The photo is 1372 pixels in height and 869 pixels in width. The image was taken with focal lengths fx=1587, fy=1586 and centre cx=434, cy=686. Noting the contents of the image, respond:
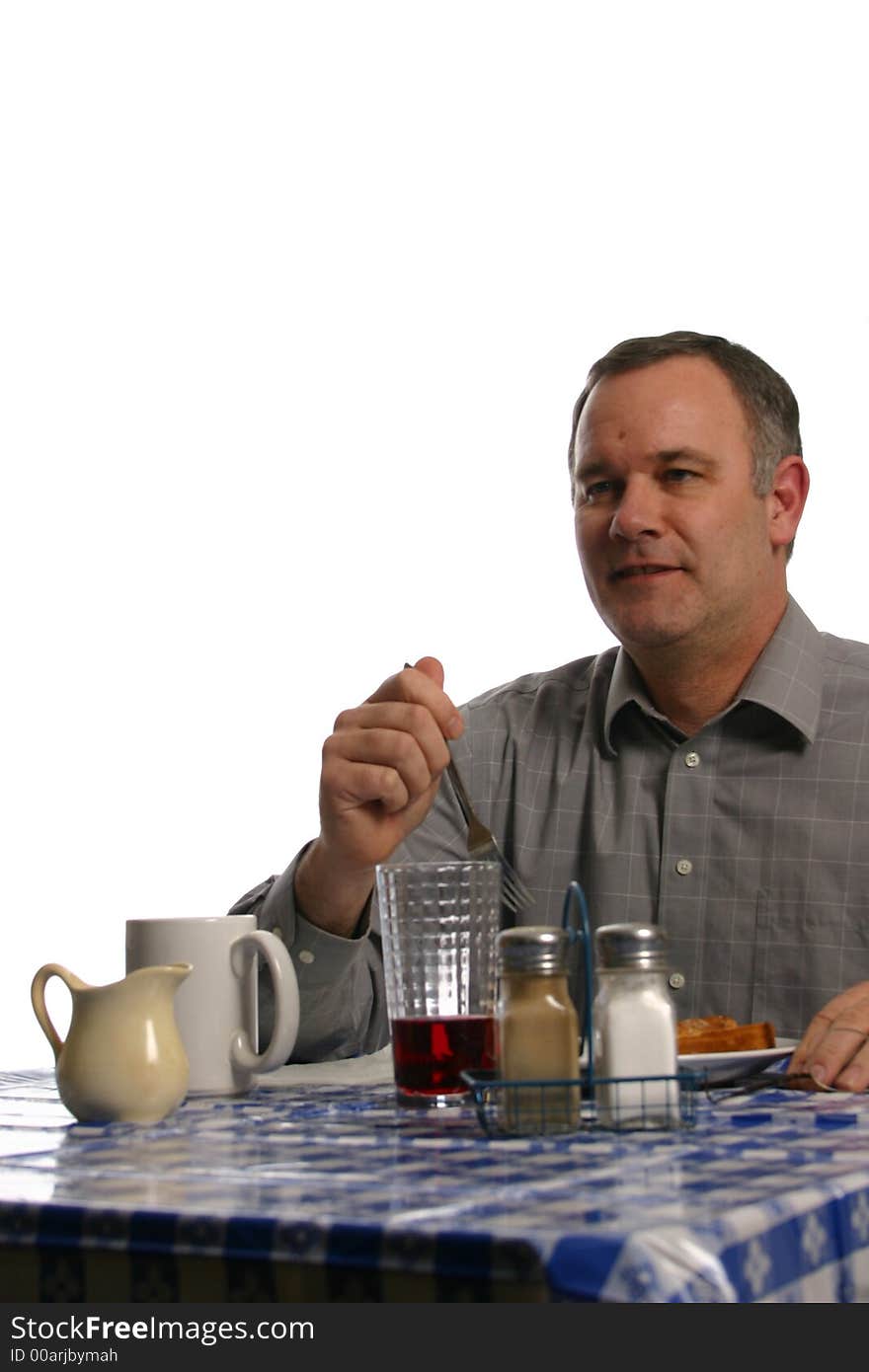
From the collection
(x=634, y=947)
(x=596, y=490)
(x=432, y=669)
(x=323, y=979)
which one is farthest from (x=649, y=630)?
(x=634, y=947)

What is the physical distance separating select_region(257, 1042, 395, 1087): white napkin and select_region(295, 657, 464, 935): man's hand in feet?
0.45

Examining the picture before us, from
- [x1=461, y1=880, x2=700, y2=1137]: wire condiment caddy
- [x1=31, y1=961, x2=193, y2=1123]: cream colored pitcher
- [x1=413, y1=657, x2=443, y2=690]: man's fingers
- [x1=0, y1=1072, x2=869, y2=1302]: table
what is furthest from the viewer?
[x1=413, y1=657, x2=443, y2=690]: man's fingers

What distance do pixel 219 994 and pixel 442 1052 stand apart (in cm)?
21

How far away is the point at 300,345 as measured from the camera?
156 inches

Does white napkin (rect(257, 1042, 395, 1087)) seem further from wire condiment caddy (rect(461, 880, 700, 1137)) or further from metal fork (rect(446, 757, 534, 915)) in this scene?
wire condiment caddy (rect(461, 880, 700, 1137))

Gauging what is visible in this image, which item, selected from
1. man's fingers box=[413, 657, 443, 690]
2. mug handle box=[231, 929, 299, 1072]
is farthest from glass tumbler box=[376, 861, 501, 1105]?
man's fingers box=[413, 657, 443, 690]

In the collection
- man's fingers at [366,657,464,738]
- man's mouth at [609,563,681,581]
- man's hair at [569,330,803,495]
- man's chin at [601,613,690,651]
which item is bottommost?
man's fingers at [366,657,464,738]

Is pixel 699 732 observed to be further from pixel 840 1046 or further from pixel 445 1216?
pixel 445 1216

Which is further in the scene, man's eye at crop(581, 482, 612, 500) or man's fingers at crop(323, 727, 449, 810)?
man's eye at crop(581, 482, 612, 500)

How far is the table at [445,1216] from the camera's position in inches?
22.7

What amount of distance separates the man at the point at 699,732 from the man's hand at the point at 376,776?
0.23 meters

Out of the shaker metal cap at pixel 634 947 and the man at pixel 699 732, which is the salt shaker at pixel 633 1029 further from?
the man at pixel 699 732

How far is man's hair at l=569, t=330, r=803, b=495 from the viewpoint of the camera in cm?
190

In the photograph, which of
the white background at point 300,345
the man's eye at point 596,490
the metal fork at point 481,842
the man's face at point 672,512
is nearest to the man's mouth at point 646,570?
the man's face at point 672,512
